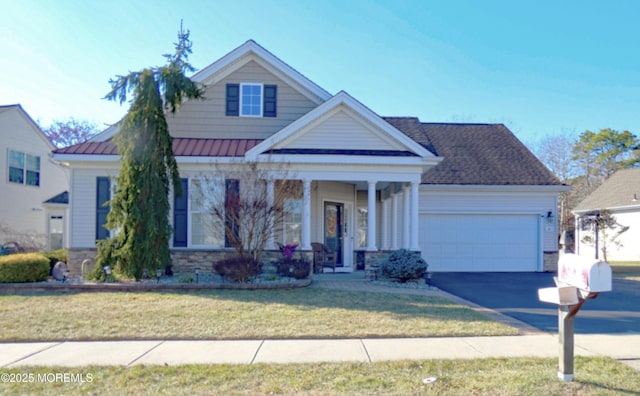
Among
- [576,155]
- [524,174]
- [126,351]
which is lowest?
[126,351]

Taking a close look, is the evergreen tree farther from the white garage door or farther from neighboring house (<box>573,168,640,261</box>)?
neighboring house (<box>573,168,640,261</box>)

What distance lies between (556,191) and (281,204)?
410 inches

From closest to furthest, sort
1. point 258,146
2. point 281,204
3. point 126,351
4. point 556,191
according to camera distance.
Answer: point 126,351 → point 281,204 → point 258,146 → point 556,191

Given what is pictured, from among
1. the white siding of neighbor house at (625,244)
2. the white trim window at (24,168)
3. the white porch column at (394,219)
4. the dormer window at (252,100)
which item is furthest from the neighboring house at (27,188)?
the white siding of neighbor house at (625,244)

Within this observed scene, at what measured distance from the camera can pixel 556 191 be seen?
16109mm

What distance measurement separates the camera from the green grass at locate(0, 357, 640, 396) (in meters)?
4.45

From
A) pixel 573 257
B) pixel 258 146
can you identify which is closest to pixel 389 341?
pixel 573 257

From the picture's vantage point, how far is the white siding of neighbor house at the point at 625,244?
24.5m

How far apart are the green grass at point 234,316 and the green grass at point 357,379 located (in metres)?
1.43

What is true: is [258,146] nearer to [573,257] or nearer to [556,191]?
[573,257]

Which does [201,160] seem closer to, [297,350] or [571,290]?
[297,350]

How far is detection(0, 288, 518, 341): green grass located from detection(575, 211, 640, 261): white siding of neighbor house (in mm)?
19903

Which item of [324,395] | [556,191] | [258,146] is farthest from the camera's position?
[556,191]

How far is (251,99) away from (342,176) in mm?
4314
